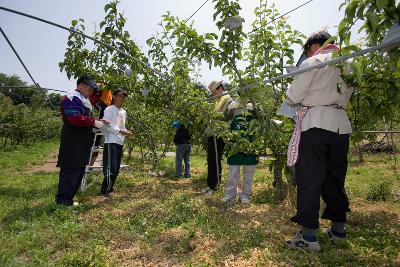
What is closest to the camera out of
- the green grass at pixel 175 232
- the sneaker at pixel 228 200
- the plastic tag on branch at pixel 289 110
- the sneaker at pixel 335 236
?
the green grass at pixel 175 232

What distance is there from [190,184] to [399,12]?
503cm

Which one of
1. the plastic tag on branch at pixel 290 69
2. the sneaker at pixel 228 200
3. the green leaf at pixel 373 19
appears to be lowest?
the sneaker at pixel 228 200

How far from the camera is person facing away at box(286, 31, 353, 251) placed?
9.35ft

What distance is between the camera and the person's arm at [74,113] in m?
4.57

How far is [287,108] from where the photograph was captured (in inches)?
132

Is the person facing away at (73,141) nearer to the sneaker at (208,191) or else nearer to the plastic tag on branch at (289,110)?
the sneaker at (208,191)

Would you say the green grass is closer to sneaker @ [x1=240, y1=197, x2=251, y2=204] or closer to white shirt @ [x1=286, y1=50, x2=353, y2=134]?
sneaker @ [x1=240, y1=197, x2=251, y2=204]

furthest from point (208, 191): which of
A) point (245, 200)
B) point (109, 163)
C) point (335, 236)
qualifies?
point (335, 236)

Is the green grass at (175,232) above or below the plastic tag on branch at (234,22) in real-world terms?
below

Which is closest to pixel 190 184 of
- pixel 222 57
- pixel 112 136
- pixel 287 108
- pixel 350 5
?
pixel 112 136

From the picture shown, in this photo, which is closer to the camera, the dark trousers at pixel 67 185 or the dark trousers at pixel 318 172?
the dark trousers at pixel 318 172

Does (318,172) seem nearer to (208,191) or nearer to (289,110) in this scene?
(289,110)

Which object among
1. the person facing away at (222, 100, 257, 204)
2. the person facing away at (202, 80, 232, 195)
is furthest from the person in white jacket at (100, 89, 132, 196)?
the person facing away at (222, 100, 257, 204)

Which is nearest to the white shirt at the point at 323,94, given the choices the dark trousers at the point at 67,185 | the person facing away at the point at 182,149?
the dark trousers at the point at 67,185
